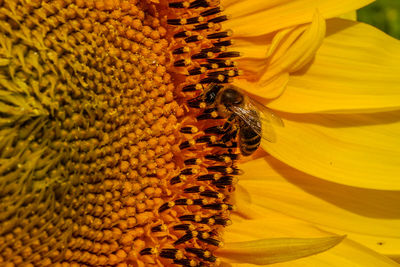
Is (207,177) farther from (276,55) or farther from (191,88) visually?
(276,55)

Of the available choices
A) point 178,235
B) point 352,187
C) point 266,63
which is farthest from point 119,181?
point 352,187

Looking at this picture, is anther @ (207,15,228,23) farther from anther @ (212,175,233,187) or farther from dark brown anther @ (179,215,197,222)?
dark brown anther @ (179,215,197,222)

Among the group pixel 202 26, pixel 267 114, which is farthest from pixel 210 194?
pixel 202 26

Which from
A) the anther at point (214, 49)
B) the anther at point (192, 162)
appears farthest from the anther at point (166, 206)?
the anther at point (214, 49)

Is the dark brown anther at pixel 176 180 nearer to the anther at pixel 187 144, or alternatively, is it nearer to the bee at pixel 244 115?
the anther at pixel 187 144

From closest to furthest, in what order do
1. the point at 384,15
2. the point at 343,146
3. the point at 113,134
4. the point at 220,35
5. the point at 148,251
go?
the point at 113,134 → the point at 148,251 → the point at 220,35 → the point at 343,146 → the point at 384,15

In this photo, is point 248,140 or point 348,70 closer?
point 248,140

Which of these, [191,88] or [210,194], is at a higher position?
[191,88]
